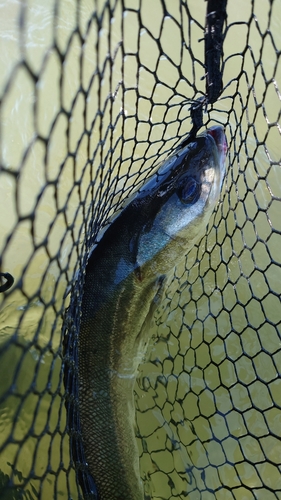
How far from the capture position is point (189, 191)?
164cm

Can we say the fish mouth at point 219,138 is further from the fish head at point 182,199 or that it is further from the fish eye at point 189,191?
the fish eye at point 189,191

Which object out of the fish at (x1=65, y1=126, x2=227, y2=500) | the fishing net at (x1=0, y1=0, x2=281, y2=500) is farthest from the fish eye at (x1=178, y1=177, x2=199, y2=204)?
the fishing net at (x1=0, y1=0, x2=281, y2=500)

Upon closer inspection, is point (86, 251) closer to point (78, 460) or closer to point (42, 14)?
point (78, 460)

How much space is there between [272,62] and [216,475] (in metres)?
2.49

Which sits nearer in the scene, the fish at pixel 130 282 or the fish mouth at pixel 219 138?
the fish at pixel 130 282

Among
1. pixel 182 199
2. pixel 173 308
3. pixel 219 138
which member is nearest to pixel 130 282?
pixel 182 199

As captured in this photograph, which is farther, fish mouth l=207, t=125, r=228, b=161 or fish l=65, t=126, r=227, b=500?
fish mouth l=207, t=125, r=228, b=161

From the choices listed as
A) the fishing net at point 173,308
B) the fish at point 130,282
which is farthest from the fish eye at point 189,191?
the fishing net at point 173,308

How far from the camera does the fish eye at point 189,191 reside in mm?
1639

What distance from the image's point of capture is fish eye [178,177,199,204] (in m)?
1.64

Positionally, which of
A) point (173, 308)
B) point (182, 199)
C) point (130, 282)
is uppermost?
point (182, 199)

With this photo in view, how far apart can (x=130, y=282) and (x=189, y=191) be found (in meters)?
0.39

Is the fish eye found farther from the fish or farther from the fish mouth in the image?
the fish mouth

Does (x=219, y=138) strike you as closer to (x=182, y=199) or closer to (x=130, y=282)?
(x=182, y=199)
